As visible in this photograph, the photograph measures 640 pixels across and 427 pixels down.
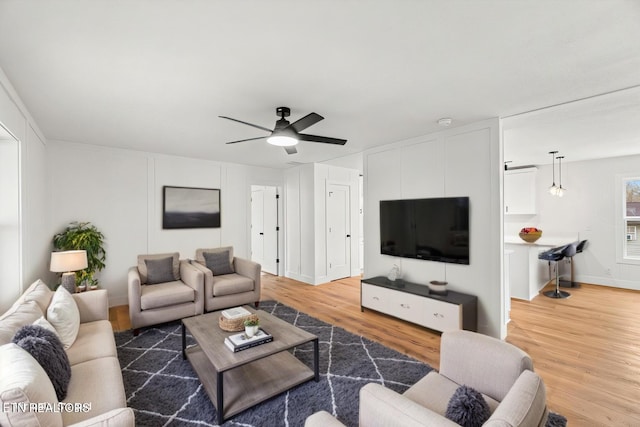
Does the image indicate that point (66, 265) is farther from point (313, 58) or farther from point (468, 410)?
point (468, 410)

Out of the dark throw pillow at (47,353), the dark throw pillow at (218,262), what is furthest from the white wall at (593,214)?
the dark throw pillow at (47,353)

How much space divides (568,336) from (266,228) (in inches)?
221

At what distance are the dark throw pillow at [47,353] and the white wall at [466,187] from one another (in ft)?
12.2

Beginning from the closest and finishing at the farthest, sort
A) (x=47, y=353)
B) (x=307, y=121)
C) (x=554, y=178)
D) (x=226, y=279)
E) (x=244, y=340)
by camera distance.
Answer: (x=47, y=353) < (x=244, y=340) < (x=307, y=121) < (x=226, y=279) < (x=554, y=178)

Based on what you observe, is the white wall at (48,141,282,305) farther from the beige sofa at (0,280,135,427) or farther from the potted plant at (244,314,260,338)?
the potted plant at (244,314,260,338)

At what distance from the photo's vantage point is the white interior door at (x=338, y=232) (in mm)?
6066

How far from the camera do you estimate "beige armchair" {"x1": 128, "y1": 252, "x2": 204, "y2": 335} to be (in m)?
3.51

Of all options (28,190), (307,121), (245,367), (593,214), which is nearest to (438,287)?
(245,367)

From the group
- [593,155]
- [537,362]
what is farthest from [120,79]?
[593,155]

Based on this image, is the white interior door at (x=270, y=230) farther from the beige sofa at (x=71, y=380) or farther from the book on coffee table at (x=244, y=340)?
the book on coffee table at (x=244, y=340)

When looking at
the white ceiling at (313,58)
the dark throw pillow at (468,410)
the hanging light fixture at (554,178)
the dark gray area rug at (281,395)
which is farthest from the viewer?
the hanging light fixture at (554,178)

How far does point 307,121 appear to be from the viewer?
2.59 metres

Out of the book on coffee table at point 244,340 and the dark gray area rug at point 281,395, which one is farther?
the book on coffee table at point 244,340

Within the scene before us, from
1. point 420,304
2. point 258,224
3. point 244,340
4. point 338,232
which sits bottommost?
point 420,304
